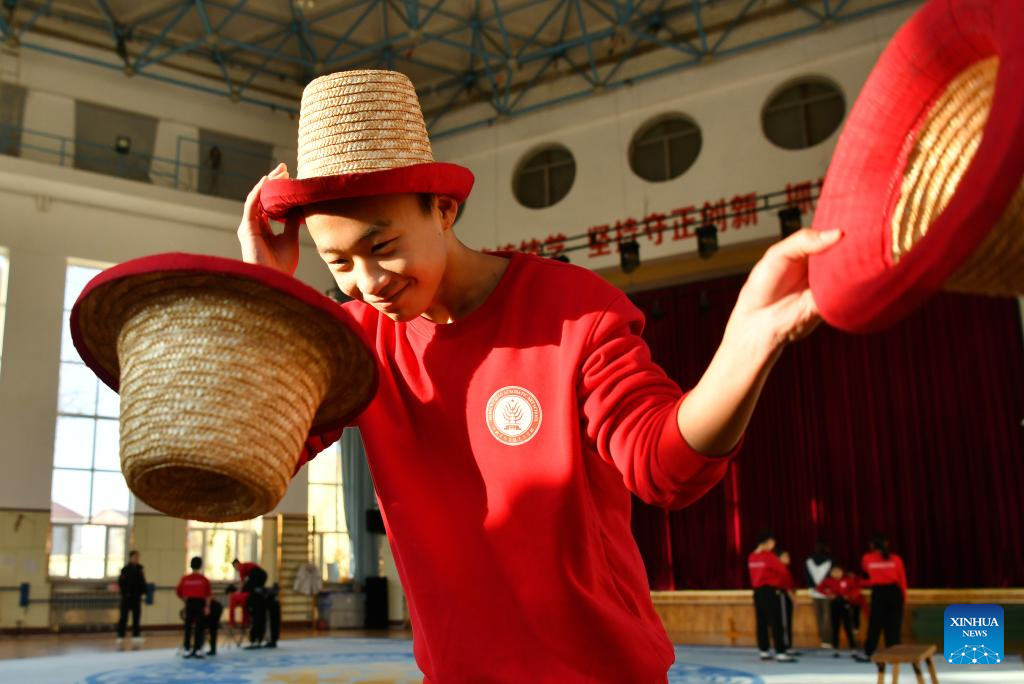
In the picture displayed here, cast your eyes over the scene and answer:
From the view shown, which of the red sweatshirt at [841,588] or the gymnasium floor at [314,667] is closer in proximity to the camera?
the gymnasium floor at [314,667]

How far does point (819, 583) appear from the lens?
42.9 feet

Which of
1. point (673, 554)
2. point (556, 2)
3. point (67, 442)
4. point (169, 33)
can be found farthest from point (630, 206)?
point (67, 442)

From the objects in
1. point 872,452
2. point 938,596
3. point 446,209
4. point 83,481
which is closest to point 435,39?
point 83,481

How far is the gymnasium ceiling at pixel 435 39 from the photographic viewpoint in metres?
16.3

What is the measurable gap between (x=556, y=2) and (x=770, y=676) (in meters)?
11.7

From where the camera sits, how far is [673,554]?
685 inches

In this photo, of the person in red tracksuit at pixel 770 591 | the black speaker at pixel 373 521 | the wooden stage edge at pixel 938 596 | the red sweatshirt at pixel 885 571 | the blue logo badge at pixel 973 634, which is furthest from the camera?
the black speaker at pixel 373 521

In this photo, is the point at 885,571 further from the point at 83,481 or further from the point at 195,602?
the point at 83,481

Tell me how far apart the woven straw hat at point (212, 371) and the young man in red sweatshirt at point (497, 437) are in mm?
260

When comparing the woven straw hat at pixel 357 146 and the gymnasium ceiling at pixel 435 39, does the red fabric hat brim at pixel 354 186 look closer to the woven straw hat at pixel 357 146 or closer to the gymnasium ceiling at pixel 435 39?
the woven straw hat at pixel 357 146

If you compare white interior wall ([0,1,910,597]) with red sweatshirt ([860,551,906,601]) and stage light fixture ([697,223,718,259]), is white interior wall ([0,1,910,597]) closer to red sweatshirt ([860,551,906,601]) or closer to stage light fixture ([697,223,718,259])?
stage light fixture ([697,223,718,259])

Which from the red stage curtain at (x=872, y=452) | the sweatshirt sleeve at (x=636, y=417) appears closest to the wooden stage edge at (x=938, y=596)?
the red stage curtain at (x=872, y=452)

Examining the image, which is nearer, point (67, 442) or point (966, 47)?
point (966, 47)

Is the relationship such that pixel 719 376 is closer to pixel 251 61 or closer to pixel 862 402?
pixel 862 402
